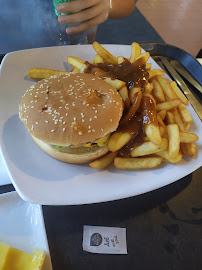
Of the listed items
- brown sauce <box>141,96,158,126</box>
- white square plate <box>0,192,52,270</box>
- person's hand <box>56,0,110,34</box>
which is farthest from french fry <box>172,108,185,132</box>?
person's hand <box>56,0,110,34</box>

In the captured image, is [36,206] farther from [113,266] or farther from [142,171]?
[142,171]

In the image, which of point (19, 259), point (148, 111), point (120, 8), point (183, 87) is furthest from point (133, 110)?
point (120, 8)

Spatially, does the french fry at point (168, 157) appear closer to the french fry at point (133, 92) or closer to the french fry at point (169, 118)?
the french fry at point (169, 118)

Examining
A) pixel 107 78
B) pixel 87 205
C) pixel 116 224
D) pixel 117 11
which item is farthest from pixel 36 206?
pixel 117 11

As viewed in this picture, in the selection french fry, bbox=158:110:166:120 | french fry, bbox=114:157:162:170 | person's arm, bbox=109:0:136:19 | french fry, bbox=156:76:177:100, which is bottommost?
french fry, bbox=114:157:162:170

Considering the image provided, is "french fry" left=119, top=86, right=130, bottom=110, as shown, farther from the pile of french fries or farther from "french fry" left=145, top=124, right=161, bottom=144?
"french fry" left=145, top=124, right=161, bottom=144

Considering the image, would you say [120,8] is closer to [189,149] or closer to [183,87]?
[183,87]
